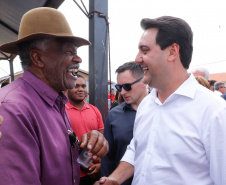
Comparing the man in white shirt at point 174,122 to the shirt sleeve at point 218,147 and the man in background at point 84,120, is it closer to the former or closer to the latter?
the shirt sleeve at point 218,147

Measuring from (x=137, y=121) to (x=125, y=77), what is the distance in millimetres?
975

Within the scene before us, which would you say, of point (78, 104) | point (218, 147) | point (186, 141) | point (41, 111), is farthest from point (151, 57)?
point (78, 104)

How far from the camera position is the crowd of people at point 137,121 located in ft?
3.40

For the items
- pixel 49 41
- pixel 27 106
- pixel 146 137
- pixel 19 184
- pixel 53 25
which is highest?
pixel 53 25

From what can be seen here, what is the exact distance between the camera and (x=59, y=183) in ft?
4.01

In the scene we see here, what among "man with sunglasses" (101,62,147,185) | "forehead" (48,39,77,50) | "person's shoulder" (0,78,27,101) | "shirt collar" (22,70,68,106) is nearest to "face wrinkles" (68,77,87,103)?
"man with sunglasses" (101,62,147,185)

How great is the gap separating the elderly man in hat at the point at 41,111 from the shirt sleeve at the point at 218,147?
2.49 feet

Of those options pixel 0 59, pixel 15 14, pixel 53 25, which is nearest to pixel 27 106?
pixel 53 25

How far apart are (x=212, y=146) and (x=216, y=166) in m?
0.12

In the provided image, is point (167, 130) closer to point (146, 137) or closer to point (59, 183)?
point (146, 137)

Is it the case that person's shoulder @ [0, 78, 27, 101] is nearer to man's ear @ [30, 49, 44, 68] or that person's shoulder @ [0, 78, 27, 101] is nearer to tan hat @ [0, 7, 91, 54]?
man's ear @ [30, 49, 44, 68]

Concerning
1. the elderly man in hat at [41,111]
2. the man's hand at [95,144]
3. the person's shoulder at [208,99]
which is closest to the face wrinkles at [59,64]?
the elderly man in hat at [41,111]

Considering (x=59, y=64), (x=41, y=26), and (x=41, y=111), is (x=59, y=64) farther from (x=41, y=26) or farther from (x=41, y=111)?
(x=41, y=111)

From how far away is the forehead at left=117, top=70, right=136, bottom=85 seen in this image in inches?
104
